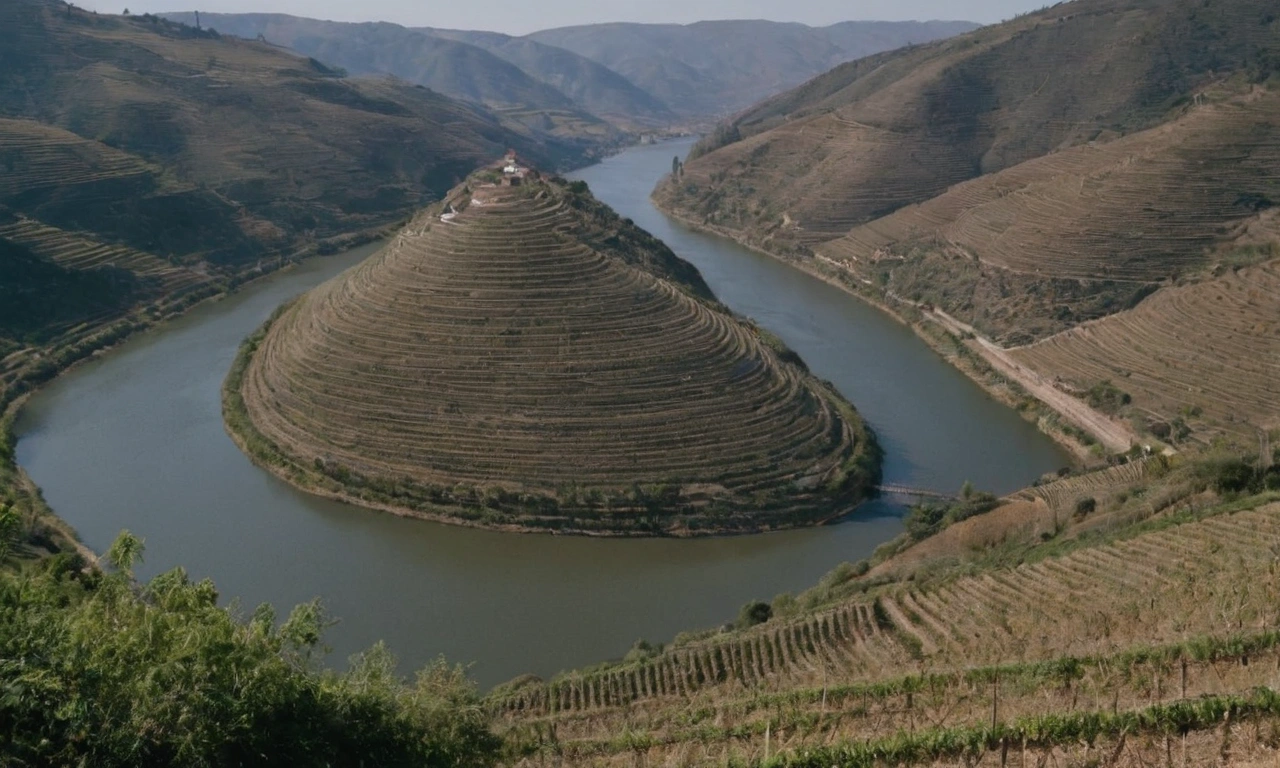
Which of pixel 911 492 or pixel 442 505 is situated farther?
pixel 911 492

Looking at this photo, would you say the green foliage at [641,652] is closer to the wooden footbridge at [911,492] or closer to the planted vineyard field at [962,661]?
the planted vineyard field at [962,661]

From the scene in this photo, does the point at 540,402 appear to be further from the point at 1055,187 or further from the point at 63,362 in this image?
the point at 1055,187

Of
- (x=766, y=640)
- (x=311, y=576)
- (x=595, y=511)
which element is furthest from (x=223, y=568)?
(x=766, y=640)

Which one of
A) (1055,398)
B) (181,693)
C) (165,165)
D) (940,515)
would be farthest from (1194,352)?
(165,165)

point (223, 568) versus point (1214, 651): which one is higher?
point (1214, 651)

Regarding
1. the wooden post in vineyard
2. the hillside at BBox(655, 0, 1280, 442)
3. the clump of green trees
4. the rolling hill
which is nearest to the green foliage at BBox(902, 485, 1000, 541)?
the hillside at BBox(655, 0, 1280, 442)

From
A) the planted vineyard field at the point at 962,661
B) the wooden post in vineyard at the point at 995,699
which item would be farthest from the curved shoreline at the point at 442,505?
the wooden post in vineyard at the point at 995,699

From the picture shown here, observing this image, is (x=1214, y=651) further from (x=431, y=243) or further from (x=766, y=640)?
(x=431, y=243)
